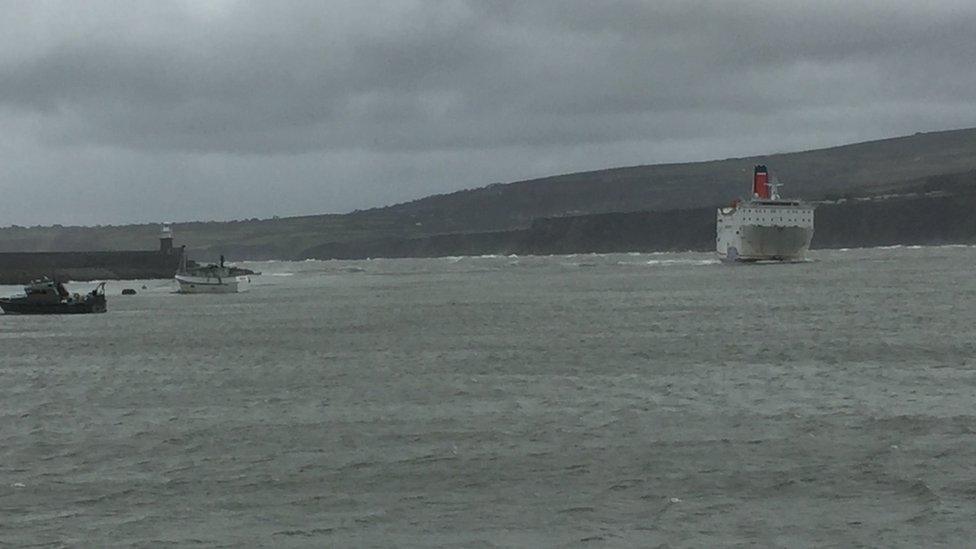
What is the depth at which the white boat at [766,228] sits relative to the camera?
139m

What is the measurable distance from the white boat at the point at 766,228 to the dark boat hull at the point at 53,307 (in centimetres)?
7774

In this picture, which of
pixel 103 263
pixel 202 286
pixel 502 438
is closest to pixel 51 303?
pixel 202 286

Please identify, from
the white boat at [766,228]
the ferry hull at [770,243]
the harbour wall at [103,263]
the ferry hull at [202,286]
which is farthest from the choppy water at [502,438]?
the harbour wall at [103,263]

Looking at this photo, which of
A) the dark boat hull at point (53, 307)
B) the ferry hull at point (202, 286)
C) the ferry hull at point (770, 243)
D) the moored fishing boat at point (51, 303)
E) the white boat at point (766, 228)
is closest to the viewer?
the dark boat hull at point (53, 307)

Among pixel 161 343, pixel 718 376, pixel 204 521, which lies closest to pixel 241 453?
pixel 204 521

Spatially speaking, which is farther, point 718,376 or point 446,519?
point 718,376

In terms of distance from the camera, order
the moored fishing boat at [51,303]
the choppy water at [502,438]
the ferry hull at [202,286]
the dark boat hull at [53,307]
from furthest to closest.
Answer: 1. the ferry hull at [202,286]
2. the moored fishing boat at [51,303]
3. the dark boat hull at [53,307]
4. the choppy water at [502,438]

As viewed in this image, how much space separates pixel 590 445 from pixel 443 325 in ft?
115

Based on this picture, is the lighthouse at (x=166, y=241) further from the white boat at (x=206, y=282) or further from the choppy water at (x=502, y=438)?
the choppy water at (x=502, y=438)

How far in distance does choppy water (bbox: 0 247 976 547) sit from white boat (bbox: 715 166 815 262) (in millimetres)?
88398

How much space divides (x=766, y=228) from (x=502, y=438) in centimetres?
11895

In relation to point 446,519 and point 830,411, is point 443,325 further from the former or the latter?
point 446,519

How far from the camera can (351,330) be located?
5631cm

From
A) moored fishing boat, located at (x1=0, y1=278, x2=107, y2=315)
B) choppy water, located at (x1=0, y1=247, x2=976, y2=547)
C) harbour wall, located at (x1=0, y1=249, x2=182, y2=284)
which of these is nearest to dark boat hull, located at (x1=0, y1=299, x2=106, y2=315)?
moored fishing boat, located at (x1=0, y1=278, x2=107, y2=315)
